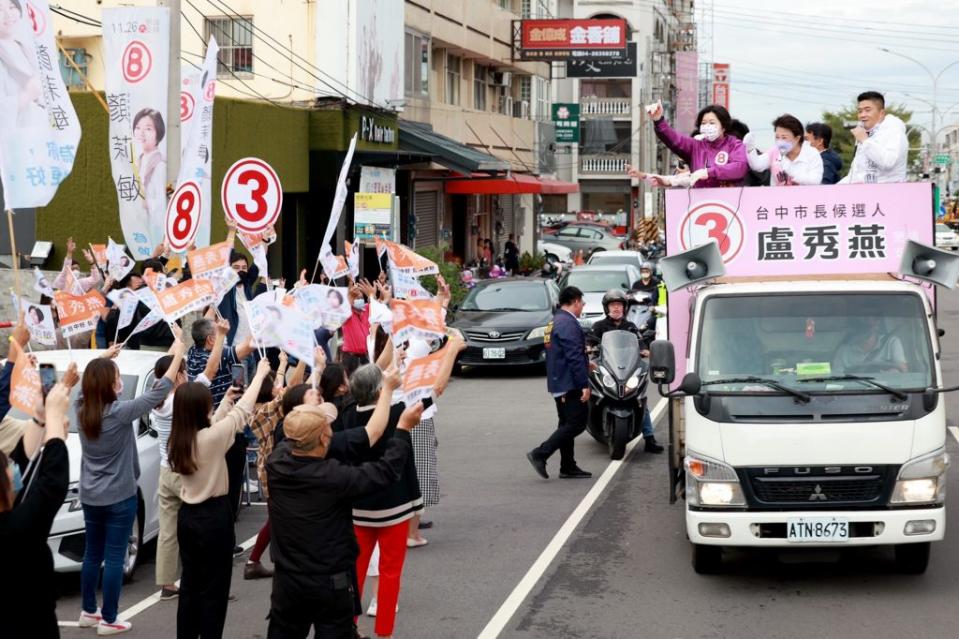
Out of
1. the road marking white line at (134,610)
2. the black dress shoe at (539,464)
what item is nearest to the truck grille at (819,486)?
the road marking white line at (134,610)

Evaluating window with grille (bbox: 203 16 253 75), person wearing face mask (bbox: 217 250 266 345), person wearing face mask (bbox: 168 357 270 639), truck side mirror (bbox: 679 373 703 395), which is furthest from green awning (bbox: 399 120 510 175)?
person wearing face mask (bbox: 168 357 270 639)

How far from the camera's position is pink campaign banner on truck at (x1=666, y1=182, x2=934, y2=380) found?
9.71 meters

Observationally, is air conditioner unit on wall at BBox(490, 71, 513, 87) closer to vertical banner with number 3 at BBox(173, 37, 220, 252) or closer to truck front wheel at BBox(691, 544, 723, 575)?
vertical banner with number 3 at BBox(173, 37, 220, 252)

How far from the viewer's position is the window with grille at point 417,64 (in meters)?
33.4

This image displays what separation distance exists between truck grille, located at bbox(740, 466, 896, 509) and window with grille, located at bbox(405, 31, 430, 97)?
25965 mm

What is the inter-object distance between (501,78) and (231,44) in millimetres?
20101

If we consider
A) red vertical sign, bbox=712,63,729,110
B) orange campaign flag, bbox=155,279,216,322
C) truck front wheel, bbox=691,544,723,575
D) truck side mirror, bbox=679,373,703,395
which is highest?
red vertical sign, bbox=712,63,729,110

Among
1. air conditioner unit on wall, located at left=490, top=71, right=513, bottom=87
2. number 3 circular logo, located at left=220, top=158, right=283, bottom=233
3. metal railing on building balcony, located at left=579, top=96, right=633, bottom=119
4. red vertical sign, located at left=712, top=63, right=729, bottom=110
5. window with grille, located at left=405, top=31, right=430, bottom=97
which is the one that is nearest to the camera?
number 3 circular logo, located at left=220, top=158, right=283, bottom=233

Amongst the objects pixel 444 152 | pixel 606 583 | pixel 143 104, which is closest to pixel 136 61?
pixel 143 104

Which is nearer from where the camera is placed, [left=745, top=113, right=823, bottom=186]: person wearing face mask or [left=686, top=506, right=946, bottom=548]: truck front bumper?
[left=686, top=506, right=946, bottom=548]: truck front bumper

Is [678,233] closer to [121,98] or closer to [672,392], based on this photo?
[672,392]

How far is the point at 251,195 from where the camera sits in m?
11.4

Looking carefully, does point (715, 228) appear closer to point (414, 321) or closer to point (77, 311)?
point (414, 321)

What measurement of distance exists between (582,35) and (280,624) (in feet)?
128
